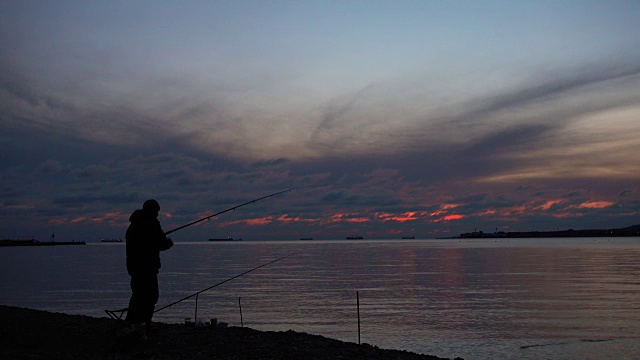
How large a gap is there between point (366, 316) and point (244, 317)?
5.80 m

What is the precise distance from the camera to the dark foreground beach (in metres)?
10.0

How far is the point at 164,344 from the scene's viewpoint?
1095cm

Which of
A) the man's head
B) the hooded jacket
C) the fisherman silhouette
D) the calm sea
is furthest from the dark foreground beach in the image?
the calm sea

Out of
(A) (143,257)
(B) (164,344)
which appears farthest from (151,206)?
(B) (164,344)

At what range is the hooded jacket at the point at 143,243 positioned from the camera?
32.2 feet

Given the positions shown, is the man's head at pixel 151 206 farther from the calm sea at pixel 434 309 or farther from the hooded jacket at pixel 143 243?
the calm sea at pixel 434 309

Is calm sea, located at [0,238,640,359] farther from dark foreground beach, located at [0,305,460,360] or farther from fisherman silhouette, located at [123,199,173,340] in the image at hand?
fisherman silhouette, located at [123,199,173,340]

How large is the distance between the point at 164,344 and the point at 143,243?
242cm

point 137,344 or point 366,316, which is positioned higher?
point 137,344

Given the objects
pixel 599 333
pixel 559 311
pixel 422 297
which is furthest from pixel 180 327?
pixel 422 297

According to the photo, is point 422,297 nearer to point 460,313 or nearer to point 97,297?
point 460,313

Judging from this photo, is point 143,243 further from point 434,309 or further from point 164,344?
point 434,309

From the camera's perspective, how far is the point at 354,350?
477 inches

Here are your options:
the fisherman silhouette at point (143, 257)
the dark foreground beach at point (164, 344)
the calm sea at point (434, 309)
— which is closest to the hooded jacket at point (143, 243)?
the fisherman silhouette at point (143, 257)
